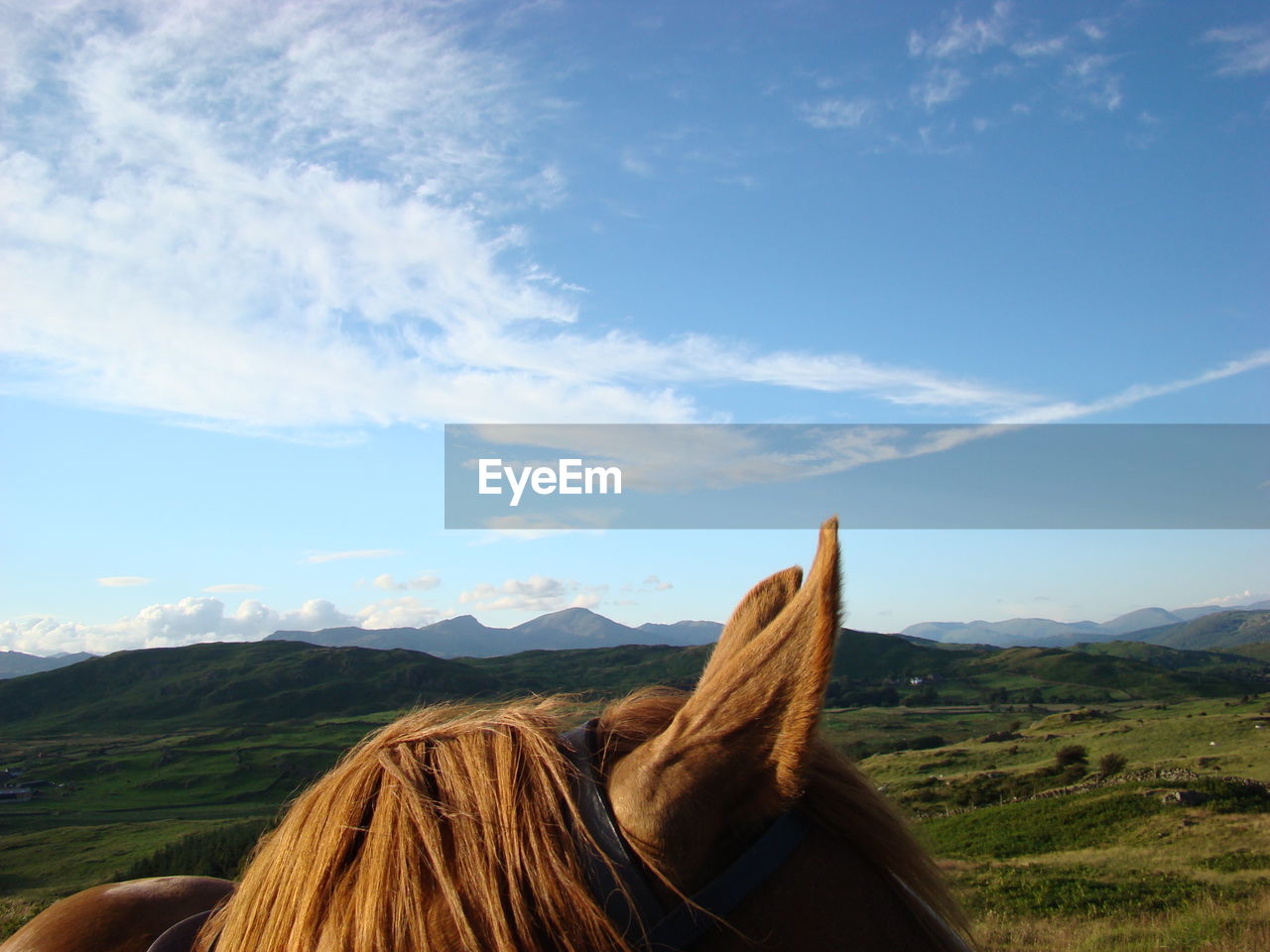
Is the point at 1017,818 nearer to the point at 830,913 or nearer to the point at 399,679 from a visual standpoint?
the point at 830,913

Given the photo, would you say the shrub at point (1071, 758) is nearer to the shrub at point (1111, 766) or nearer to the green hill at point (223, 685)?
the shrub at point (1111, 766)

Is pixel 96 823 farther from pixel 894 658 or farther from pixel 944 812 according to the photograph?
pixel 894 658

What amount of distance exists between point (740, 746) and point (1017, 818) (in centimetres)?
2324

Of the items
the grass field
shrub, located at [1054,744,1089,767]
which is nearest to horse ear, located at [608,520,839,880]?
the grass field

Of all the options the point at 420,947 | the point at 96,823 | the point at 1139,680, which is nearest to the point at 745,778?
the point at 420,947

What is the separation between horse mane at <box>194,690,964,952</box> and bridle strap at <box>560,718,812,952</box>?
28 mm

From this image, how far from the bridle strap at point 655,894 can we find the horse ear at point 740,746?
0.03 metres

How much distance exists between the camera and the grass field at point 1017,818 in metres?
9.50

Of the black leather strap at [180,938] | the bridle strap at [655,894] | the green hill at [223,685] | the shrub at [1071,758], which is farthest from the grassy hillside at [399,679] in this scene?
the bridle strap at [655,894]

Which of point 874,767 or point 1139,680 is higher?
point 874,767

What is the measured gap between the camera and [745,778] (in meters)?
1.12

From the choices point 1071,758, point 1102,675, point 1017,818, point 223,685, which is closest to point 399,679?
point 223,685

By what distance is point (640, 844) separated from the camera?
113cm

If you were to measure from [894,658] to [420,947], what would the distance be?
463 ft
